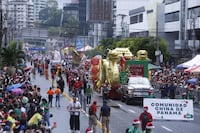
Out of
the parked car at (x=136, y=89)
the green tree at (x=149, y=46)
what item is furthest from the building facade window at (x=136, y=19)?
Answer: the parked car at (x=136, y=89)

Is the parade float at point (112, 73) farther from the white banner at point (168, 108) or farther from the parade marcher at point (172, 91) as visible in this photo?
the white banner at point (168, 108)

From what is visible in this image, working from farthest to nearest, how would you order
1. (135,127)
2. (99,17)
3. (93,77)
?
(99,17) < (93,77) < (135,127)

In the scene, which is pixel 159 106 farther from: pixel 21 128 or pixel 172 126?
pixel 21 128

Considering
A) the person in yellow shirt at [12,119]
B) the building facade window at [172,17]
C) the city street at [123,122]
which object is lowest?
the city street at [123,122]

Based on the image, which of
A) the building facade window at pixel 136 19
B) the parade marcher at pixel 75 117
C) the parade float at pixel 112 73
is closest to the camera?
the parade marcher at pixel 75 117

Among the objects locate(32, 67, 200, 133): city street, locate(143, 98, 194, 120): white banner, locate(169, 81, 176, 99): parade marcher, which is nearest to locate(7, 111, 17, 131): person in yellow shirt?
locate(32, 67, 200, 133): city street

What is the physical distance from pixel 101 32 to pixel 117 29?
12254 mm

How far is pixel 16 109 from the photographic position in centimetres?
2191

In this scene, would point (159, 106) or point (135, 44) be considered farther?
point (135, 44)

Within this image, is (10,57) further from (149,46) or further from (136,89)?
(149,46)

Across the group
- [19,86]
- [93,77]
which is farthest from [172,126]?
[93,77]

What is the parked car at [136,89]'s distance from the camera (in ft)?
123

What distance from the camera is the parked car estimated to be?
37.3 metres

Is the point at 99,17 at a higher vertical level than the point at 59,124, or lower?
higher
